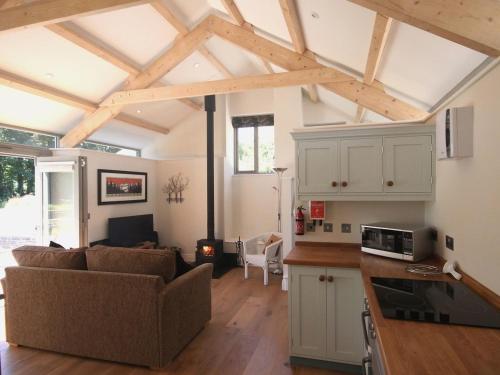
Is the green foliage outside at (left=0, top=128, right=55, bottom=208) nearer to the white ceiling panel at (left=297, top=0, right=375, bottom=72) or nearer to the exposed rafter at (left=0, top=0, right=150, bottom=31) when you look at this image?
the exposed rafter at (left=0, top=0, right=150, bottom=31)

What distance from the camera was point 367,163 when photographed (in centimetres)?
267

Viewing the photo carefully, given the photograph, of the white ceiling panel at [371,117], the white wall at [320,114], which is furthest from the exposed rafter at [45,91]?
the white ceiling panel at [371,117]

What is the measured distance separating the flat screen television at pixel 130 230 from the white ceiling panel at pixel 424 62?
4672mm

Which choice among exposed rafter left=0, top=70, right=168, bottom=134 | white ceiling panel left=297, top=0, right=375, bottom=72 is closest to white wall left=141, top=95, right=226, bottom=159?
exposed rafter left=0, top=70, right=168, bottom=134

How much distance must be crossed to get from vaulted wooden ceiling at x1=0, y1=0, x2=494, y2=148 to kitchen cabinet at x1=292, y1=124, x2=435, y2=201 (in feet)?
1.74

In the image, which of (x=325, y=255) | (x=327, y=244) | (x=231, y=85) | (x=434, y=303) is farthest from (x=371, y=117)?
(x=434, y=303)

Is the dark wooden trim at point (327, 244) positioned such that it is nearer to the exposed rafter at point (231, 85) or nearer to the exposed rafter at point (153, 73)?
the exposed rafter at point (231, 85)

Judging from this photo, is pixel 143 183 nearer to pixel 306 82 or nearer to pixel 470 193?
pixel 306 82

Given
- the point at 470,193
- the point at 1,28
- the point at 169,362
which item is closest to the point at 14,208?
the point at 1,28

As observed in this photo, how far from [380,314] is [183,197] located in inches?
210

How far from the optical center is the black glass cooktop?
139 centimetres

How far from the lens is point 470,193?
6.07 feet

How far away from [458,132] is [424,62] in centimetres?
89

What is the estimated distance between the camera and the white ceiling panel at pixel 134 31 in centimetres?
376
